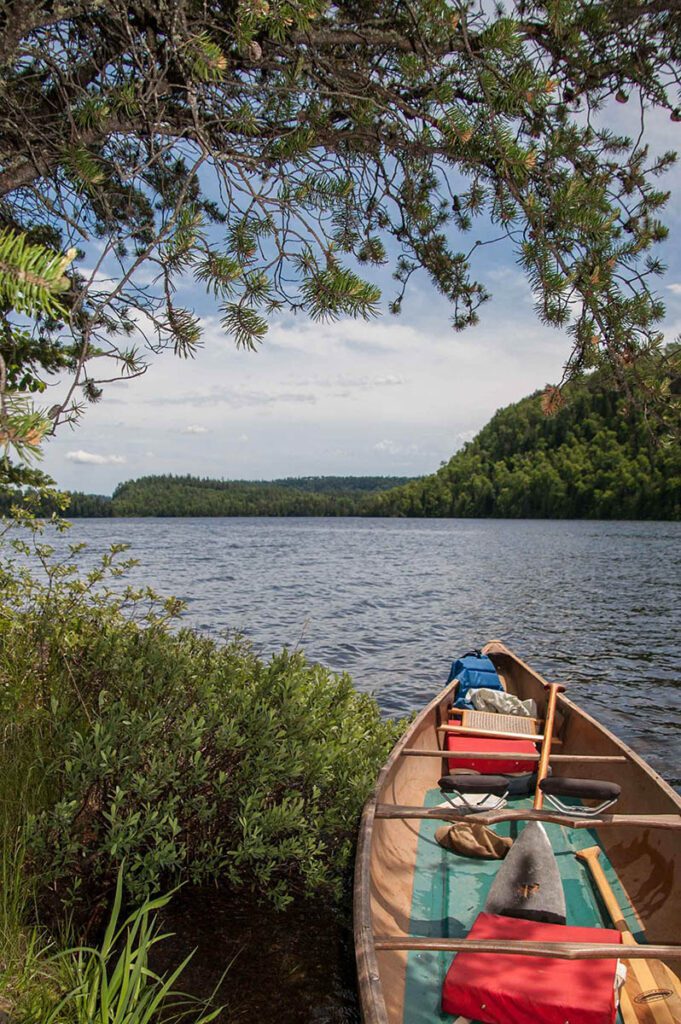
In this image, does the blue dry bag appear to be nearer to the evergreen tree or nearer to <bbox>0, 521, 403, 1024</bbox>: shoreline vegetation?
<bbox>0, 521, 403, 1024</bbox>: shoreline vegetation

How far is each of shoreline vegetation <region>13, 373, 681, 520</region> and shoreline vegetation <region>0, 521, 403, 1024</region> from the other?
5912cm

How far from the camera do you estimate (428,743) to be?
6.58m

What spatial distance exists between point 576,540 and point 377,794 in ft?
188

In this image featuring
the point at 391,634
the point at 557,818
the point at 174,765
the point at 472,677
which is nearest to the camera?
the point at 557,818

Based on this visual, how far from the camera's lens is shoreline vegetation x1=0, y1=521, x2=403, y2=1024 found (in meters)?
3.90

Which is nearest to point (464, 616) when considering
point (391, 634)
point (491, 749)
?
point (391, 634)

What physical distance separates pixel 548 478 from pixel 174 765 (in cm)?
10634

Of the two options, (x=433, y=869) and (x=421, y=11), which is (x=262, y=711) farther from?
(x=421, y=11)

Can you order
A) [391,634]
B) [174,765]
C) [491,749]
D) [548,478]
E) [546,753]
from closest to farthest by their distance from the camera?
[174,765], [546,753], [491,749], [391,634], [548,478]

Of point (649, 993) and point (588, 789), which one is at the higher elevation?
point (588, 789)

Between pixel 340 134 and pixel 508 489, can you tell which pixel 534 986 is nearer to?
pixel 340 134

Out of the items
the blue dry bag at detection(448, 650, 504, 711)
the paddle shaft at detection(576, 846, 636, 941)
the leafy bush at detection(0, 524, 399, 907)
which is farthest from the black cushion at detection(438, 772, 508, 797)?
the blue dry bag at detection(448, 650, 504, 711)

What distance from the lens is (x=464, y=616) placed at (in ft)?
72.8

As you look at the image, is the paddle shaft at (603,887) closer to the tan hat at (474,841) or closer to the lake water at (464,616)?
the tan hat at (474,841)
